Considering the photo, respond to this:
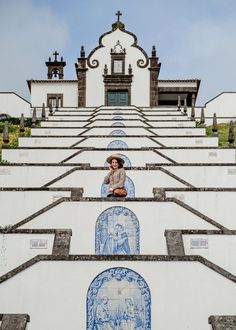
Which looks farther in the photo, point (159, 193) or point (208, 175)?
point (208, 175)

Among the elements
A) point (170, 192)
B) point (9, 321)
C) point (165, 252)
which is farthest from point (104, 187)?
point (9, 321)

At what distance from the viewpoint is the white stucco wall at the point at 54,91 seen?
166 ft

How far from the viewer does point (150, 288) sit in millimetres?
13086

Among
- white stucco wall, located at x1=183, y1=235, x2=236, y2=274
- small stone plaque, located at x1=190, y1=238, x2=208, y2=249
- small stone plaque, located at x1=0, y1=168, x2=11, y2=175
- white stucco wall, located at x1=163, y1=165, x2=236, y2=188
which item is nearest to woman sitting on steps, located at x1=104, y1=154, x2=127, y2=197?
white stucco wall, located at x1=183, y1=235, x2=236, y2=274

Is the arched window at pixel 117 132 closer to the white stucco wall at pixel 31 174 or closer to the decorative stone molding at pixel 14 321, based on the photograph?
the white stucco wall at pixel 31 174

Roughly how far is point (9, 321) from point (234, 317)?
4238 mm

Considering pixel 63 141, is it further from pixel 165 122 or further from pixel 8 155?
pixel 165 122

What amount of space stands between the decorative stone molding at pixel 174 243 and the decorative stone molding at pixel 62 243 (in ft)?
7.69

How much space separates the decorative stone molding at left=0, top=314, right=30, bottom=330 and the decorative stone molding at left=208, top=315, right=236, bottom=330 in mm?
3567

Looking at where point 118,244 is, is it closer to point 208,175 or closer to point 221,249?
point 221,249

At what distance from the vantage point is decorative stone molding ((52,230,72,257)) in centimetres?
1462

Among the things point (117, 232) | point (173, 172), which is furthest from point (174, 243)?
point (173, 172)

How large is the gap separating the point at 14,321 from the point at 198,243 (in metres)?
5.54

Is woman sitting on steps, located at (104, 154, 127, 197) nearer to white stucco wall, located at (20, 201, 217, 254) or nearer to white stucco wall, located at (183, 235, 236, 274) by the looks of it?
white stucco wall, located at (20, 201, 217, 254)
